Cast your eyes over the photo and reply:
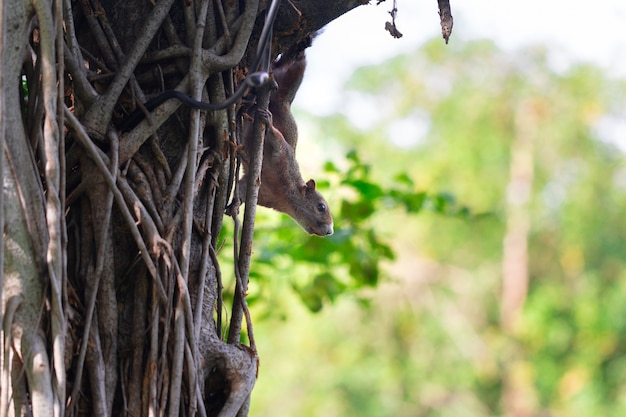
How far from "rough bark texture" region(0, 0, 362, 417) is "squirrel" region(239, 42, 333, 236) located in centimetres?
100

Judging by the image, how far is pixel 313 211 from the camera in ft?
10.4

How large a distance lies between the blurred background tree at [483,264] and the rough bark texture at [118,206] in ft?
33.1

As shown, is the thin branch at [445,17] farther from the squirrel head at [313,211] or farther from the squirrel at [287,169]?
the squirrel head at [313,211]

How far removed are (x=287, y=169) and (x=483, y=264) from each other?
1166 cm

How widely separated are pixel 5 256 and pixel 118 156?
0.25 meters

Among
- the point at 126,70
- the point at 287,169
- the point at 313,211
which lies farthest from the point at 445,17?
the point at 313,211

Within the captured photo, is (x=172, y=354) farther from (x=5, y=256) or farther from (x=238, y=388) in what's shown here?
(x=5, y=256)

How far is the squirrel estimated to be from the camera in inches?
108

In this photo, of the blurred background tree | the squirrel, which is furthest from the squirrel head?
the blurred background tree

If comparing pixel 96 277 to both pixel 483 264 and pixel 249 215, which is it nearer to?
pixel 249 215

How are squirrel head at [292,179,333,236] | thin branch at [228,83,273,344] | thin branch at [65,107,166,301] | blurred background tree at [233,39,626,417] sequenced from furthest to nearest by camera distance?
blurred background tree at [233,39,626,417] → squirrel head at [292,179,333,236] → thin branch at [228,83,273,344] → thin branch at [65,107,166,301]

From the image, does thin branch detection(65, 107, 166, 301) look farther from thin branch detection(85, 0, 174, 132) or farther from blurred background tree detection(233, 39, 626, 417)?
blurred background tree detection(233, 39, 626, 417)

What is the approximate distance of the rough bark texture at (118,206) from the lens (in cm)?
122

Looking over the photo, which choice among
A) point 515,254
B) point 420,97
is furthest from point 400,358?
point 420,97
